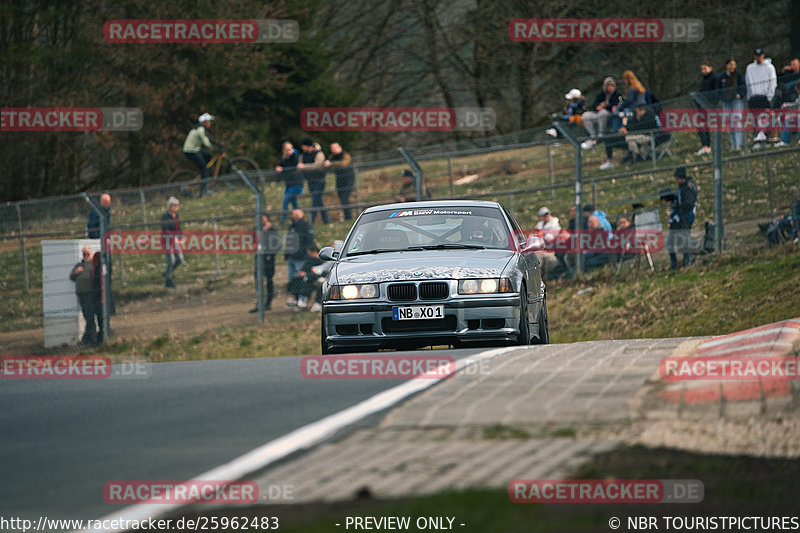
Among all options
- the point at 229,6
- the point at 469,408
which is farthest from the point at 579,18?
the point at 469,408

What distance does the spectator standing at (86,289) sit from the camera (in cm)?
1948

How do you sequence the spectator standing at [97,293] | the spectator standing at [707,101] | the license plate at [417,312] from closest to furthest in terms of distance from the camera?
the license plate at [417,312] → the spectator standing at [707,101] → the spectator standing at [97,293]

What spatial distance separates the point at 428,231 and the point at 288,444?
6.27m

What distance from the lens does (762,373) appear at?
22.9 feet

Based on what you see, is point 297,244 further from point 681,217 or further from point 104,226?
point 681,217

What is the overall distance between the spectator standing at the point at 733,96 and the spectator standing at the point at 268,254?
756cm

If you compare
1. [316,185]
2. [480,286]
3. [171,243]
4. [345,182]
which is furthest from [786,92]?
[480,286]

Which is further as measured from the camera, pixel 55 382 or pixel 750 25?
pixel 750 25

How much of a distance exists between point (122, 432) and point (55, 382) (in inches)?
139

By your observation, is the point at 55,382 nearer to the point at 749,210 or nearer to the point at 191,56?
the point at 749,210

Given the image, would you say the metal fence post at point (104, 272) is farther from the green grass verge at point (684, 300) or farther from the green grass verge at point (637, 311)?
the green grass verge at point (684, 300)

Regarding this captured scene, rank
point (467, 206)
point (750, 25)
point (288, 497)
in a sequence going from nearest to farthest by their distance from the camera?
point (288, 497) < point (467, 206) < point (750, 25)

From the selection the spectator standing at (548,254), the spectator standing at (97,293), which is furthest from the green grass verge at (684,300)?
the spectator standing at (97,293)

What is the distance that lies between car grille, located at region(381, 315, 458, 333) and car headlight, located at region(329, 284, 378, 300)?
0.89 feet
